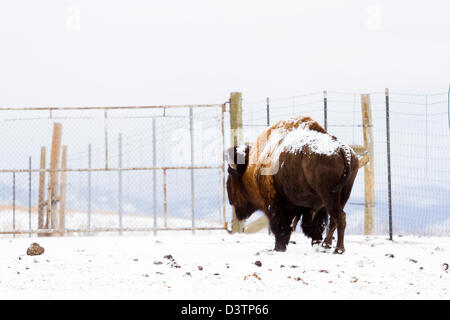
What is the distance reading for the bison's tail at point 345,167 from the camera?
668 centimetres

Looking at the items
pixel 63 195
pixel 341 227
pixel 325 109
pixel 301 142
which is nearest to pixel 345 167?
pixel 301 142

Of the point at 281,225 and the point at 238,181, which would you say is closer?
the point at 281,225

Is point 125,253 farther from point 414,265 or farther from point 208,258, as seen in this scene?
point 414,265

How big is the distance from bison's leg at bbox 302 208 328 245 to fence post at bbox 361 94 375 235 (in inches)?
124

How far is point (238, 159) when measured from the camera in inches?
304

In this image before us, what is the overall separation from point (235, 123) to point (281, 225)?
3.40 m

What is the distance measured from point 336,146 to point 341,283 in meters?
1.97

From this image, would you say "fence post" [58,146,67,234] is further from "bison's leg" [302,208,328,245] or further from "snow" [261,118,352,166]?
"bison's leg" [302,208,328,245]

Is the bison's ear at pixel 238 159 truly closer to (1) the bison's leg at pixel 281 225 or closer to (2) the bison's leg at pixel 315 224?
(1) the bison's leg at pixel 281 225

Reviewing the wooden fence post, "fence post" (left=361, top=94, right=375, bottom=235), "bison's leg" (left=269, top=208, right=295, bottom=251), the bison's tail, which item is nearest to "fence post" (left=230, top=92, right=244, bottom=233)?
"fence post" (left=361, top=94, right=375, bottom=235)

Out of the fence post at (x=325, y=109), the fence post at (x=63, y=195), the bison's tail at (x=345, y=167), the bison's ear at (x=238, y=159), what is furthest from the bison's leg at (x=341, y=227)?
the fence post at (x=63, y=195)

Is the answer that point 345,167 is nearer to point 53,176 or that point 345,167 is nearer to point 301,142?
point 301,142

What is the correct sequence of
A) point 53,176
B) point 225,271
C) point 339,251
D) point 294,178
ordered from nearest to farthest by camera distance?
point 225,271
point 294,178
point 339,251
point 53,176

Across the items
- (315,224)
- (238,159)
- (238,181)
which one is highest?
(238,159)
